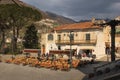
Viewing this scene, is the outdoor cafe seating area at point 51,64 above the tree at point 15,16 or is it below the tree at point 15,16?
below

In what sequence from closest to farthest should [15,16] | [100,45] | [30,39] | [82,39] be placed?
[100,45], [82,39], [15,16], [30,39]

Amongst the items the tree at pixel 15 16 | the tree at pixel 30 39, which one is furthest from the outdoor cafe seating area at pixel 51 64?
the tree at pixel 30 39

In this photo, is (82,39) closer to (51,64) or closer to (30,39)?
(30,39)

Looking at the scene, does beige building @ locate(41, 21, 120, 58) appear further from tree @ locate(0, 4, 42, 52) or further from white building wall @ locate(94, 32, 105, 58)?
tree @ locate(0, 4, 42, 52)

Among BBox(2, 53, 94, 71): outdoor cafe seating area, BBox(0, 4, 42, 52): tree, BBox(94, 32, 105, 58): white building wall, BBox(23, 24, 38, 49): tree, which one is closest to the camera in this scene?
BBox(2, 53, 94, 71): outdoor cafe seating area

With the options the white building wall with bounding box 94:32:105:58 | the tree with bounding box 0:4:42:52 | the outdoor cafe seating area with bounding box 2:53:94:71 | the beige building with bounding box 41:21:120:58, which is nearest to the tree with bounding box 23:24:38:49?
the tree with bounding box 0:4:42:52

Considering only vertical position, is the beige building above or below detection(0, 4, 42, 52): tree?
below

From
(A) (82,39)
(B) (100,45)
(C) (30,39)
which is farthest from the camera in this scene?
(C) (30,39)

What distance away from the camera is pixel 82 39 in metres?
57.9

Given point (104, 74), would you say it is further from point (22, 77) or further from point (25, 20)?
point (25, 20)

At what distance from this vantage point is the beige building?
182 feet

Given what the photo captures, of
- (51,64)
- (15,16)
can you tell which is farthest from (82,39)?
(51,64)

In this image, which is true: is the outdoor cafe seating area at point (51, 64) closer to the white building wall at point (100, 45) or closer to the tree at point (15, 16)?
the white building wall at point (100, 45)

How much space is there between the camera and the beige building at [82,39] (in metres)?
55.6
